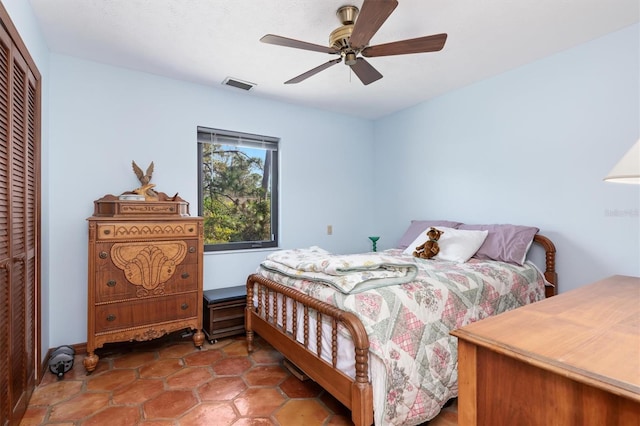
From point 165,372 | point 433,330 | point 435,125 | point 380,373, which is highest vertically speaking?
point 435,125

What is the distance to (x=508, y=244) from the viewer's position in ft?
8.97

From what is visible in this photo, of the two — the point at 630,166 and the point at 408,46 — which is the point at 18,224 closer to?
the point at 408,46

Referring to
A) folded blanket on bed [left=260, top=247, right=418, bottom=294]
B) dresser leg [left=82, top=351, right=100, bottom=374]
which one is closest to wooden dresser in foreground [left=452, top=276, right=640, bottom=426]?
folded blanket on bed [left=260, top=247, right=418, bottom=294]

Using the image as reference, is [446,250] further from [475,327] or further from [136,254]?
[136,254]

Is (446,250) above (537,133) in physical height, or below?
below

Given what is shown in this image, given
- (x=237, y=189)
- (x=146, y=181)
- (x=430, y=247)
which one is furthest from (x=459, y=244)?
(x=146, y=181)

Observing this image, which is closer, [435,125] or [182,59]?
[182,59]

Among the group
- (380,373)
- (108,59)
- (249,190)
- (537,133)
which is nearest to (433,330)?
(380,373)

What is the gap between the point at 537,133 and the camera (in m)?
2.80

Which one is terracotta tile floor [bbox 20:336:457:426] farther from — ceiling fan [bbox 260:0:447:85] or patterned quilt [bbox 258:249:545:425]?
ceiling fan [bbox 260:0:447:85]

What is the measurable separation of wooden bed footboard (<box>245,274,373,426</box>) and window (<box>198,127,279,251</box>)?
3.19 feet

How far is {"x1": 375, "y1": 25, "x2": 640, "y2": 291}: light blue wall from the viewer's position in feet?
7.74

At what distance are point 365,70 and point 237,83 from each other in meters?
1.49

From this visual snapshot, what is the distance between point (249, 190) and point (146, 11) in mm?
1910
